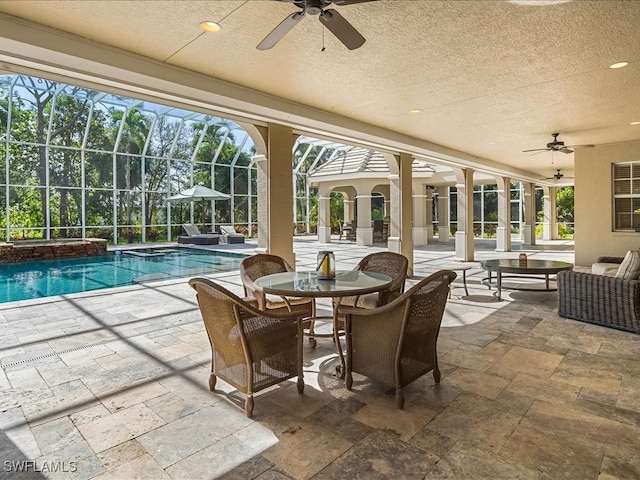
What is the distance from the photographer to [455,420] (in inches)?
101

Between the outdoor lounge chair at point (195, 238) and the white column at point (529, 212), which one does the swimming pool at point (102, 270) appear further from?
the white column at point (529, 212)

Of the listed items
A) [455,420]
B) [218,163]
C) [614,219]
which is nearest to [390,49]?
[455,420]

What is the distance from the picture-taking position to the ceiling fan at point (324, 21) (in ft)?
8.25

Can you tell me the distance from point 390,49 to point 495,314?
3.67m

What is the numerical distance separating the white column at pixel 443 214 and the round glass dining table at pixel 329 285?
16.5 m

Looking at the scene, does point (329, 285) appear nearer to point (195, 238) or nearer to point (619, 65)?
point (619, 65)

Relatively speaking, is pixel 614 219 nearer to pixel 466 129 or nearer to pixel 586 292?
pixel 466 129

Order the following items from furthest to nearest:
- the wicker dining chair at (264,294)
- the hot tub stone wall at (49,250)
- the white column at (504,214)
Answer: the white column at (504,214)
the hot tub stone wall at (49,250)
the wicker dining chair at (264,294)

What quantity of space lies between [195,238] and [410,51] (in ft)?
46.8

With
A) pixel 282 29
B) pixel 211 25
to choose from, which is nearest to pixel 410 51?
pixel 282 29

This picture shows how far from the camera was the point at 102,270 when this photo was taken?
10.4m

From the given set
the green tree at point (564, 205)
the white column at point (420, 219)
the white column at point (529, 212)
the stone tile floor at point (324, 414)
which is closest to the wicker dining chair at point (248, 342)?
the stone tile floor at point (324, 414)

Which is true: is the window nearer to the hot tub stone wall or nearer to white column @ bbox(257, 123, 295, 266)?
Answer: white column @ bbox(257, 123, 295, 266)

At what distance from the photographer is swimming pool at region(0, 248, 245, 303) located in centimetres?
789
